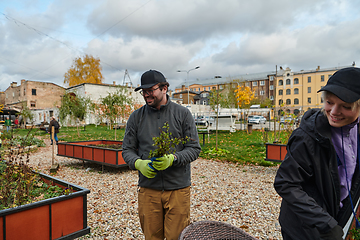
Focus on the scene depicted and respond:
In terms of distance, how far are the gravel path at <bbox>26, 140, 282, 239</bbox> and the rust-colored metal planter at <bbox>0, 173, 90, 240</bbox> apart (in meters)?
1.02

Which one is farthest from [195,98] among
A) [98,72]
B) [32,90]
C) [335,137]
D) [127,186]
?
[335,137]

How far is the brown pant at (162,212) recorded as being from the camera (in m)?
2.04

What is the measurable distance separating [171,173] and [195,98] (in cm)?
6023

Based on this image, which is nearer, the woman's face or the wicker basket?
the woman's face

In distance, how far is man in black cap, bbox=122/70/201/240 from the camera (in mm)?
2039

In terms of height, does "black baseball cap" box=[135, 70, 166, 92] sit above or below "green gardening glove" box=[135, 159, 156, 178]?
above

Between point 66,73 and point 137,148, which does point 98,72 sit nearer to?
point 66,73

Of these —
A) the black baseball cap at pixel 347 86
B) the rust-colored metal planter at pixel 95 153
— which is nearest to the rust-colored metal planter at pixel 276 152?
the rust-colored metal planter at pixel 95 153

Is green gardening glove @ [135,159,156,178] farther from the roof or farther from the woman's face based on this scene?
the roof

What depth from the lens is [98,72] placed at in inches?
1580

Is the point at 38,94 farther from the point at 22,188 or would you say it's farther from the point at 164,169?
the point at 164,169

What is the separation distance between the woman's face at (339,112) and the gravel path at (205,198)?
272 centimetres

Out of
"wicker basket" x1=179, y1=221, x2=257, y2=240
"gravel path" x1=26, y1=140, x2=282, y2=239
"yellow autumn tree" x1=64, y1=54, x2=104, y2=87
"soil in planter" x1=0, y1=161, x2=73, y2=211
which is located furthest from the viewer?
"yellow autumn tree" x1=64, y1=54, x2=104, y2=87

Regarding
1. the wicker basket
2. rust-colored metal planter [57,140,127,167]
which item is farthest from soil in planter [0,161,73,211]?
rust-colored metal planter [57,140,127,167]
